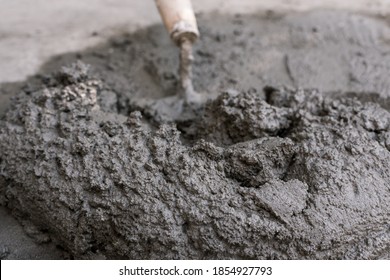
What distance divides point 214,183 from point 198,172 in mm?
58

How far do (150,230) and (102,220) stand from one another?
15 centimetres

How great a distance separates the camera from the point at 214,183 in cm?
152

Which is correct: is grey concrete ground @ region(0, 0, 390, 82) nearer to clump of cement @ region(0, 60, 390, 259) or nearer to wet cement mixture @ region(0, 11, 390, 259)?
wet cement mixture @ region(0, 11, 390, 259)

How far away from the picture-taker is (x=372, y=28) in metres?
2.51

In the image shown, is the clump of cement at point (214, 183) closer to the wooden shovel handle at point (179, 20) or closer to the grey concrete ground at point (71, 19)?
the wooden shovel handle at point (179, 20)

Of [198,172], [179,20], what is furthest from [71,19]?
[198,172]

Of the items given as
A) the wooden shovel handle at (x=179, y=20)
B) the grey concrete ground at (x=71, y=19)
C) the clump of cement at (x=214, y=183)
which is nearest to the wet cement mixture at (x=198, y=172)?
the clump of cement at (x=214, y=183)

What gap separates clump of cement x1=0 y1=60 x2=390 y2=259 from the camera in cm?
147

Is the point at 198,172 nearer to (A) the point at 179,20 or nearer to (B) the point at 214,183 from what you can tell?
(B) the point at 214,183

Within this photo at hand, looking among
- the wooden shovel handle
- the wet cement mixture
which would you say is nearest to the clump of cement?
the wet cement mixture

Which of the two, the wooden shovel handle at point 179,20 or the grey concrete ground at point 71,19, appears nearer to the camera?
the wooden shovel handle at point 179,20

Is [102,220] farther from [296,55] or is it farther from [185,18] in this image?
[296,55]

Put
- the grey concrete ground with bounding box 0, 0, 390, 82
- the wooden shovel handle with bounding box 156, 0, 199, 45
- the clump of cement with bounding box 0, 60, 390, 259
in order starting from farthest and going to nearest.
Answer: the grey concrete ground with bounding box 0, 0, 390, 82 → the wooden shovel handle with bounding box 156, 0, 199, 45 → the clump of cement with bounding box 0, 60, 390, 259

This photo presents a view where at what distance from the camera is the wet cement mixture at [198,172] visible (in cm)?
147
